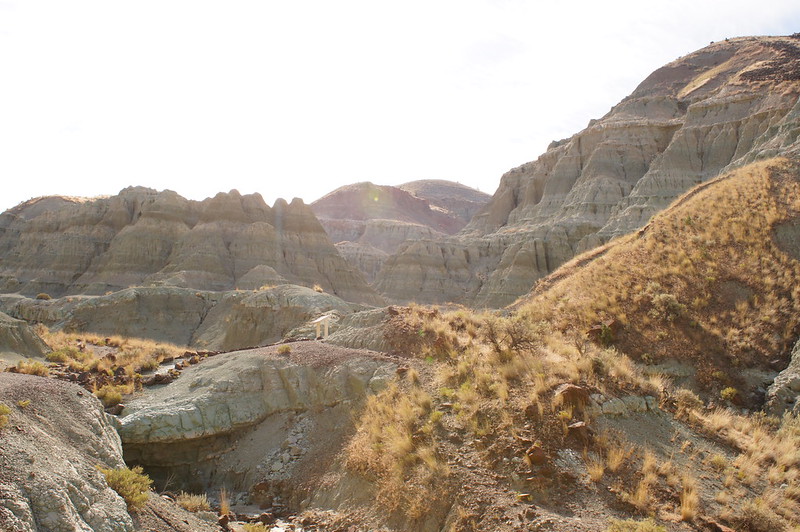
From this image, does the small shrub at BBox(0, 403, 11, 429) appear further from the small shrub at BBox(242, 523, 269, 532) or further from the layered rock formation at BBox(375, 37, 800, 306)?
the layered rock formation at BBox(375, 37, 800, 306)

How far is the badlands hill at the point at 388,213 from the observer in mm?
128000

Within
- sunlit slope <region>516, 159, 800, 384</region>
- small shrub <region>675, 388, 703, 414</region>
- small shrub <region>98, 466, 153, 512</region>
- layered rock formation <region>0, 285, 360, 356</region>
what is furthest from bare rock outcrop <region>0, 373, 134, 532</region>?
layered rock formation <region>0, 285, 360, 356</region>

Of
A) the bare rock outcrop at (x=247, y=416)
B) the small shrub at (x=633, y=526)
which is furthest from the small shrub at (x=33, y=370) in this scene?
the small shrub at (x=633, y=526)

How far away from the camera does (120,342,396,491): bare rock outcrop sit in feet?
43.6

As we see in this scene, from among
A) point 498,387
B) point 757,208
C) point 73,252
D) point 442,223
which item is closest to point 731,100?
point 757,208

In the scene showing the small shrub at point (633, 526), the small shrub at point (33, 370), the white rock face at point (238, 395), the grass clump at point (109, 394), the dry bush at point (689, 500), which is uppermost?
the small shrub at point (33, 370)

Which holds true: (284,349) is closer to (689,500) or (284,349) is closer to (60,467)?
(60,467)

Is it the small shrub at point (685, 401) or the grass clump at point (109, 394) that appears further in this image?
the grass clump at point (109, 394)

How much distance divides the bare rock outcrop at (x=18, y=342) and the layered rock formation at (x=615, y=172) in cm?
4395

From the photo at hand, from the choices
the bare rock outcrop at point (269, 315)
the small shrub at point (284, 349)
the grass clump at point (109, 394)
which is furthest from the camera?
the bare rock outcrop at point (269, 315)

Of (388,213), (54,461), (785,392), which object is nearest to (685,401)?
(785,392)

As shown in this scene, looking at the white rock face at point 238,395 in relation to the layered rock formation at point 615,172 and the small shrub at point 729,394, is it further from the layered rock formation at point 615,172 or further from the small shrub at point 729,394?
the layered rock formation at point 615,172

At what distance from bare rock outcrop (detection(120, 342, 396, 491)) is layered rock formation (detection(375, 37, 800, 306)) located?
36.8 meters

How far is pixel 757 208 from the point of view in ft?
62.9
